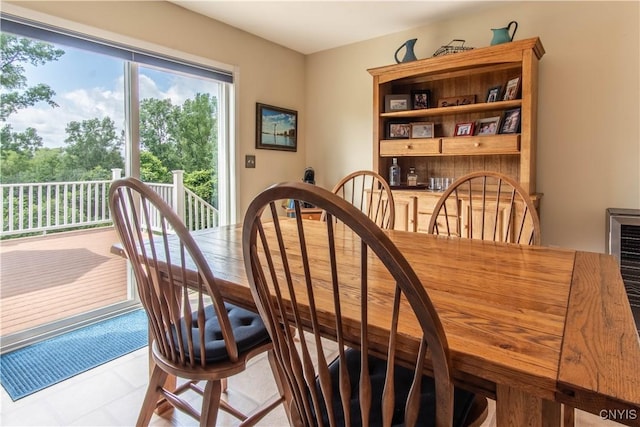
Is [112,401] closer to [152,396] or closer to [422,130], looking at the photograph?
[152,396]

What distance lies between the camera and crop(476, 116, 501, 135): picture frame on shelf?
2.78m

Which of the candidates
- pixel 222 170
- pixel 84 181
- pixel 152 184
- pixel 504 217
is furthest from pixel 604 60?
pixel 84 181

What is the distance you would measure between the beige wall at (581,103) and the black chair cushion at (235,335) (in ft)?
7.81

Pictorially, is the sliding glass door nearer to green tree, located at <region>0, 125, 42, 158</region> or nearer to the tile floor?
green tree, located at <region>0, 125, 42, 158</region>

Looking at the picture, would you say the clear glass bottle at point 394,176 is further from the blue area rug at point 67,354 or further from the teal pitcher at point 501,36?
the blue area rug at point 67,354

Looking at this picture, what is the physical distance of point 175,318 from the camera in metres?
1.12

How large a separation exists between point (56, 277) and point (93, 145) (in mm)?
965

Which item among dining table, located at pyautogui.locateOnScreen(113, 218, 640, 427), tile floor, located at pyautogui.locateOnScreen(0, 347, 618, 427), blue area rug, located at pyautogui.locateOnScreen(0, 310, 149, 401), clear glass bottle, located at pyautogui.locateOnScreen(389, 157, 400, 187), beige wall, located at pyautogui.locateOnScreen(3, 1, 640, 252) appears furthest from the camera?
clear glass bottle, located at pyautogui.locateOnScreen(389, 157, 400, 187)

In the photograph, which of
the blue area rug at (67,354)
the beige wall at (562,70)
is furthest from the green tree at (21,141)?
the blue area rug at (67,354)

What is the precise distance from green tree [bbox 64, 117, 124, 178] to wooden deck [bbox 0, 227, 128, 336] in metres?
0.48

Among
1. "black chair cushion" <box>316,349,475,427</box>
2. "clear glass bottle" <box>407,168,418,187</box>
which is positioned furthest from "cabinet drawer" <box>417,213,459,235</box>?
"black chair cushion" <box>316,349,475,427</box>

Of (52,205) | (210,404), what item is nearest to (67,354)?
(52,205)

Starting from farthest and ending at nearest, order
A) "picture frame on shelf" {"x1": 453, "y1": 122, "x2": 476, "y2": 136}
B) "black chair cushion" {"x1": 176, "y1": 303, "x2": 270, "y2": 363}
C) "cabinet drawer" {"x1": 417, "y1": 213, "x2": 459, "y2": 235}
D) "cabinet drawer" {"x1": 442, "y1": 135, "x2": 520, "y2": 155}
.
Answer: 1. "picture frame on shelf" {"x1": 453, "y1": 122, "x2": 476, "y2": 136}
2. "cabinet drawer" {"x1": 417, "y1": 213, "x2": 459, "y2": 235}
3. "cabinet drawer" {"x1": 442, "y1": 135, "x2": 520, "y2": 155}
4. "black chair cushion" {"x1": 176, "y1": 303, "x2": 270, "y2": 363}

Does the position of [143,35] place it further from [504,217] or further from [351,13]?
[504,217]
